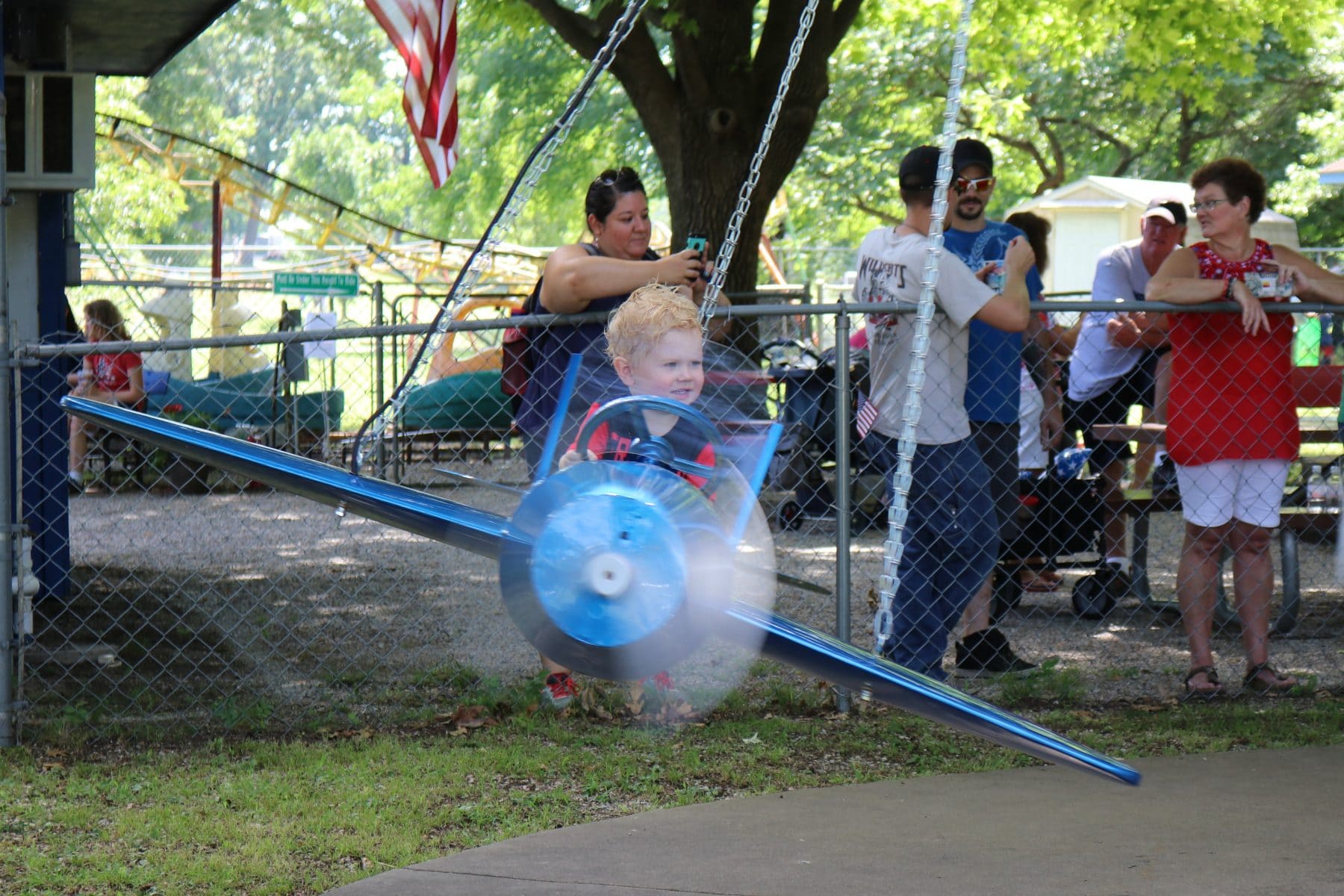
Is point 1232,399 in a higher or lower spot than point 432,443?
higher

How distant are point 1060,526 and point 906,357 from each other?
2215 mm

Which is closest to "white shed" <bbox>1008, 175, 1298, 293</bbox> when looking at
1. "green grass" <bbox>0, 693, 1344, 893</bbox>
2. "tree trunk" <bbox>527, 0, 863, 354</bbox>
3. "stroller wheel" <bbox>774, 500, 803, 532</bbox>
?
"tree trunk" <bbox>527, 0, 863, 354</bbox>

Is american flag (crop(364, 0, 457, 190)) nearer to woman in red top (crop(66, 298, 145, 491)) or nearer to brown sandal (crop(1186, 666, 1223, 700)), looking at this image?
brown sandal (crop(1186, 666, 1223, 700))

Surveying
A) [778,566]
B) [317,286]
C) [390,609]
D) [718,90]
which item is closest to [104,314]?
[317,286]

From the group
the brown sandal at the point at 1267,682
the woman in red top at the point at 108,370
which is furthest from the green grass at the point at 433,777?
the woman in red top at the point at 108,370

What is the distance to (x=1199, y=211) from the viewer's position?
5629mm

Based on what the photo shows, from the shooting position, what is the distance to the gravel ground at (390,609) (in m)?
6.19

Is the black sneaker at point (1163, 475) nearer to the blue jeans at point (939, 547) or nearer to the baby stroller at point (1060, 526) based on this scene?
the baby stroller at point (1060, 526)

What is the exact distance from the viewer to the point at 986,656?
616cm

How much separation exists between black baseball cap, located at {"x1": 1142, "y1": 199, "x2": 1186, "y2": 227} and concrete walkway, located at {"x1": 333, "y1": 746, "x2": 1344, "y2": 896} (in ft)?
10.8

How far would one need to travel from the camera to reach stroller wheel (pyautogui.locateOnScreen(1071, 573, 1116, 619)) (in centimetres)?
722

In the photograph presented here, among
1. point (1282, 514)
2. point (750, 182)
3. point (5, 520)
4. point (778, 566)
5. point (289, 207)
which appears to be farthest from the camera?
point (289, 207)

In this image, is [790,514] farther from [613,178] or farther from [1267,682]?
[613,178]

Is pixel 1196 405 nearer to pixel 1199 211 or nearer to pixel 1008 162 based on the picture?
pixel 1199 211
